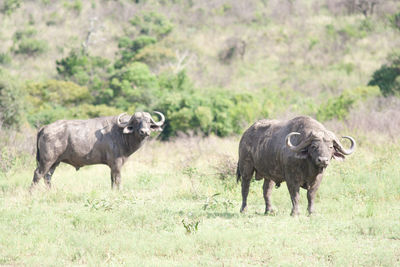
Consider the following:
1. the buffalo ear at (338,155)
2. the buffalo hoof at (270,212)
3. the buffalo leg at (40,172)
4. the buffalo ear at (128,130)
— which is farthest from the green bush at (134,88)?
the buffalo ear at (338,155)

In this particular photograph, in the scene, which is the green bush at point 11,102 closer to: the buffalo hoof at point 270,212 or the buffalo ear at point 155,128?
the buffalo ear at point 155,128

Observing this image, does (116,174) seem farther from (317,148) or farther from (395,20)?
(395,20)

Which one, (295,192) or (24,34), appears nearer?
(295,192)

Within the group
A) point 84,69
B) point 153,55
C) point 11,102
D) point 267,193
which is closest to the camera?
point 267,193

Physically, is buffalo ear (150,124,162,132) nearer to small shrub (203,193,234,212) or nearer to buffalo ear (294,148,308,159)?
small shrub (203,193,234,212)

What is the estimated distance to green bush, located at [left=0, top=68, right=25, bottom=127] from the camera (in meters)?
24.6

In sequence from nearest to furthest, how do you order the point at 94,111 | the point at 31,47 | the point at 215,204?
the point at 215,204
the point at 94,111
the point at 31,47

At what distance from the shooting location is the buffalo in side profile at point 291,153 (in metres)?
9.81

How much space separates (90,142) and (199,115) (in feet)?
47.6

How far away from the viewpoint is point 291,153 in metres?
10.1

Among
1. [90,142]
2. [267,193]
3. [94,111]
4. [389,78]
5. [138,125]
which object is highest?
[389,78]

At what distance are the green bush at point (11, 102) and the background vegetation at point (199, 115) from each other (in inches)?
2.7

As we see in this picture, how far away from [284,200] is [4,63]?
34778 mm

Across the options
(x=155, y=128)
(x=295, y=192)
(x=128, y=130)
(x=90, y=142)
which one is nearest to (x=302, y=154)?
(x=295, y=192)
